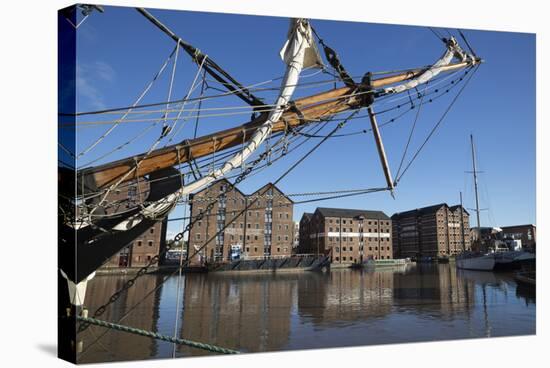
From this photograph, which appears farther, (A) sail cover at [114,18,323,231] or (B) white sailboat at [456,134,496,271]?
(B) white sailboat at [456,134,496,271]

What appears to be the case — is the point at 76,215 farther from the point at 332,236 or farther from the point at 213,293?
the point at 332,236

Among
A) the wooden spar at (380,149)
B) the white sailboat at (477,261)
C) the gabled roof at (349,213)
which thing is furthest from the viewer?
the gabled roof at (349,213)

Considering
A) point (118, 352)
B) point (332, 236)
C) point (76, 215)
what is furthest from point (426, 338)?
point (332, 236)

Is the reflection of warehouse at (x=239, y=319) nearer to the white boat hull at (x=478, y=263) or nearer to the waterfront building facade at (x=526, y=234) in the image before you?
the waterfront building facade at (x=526, y=234)

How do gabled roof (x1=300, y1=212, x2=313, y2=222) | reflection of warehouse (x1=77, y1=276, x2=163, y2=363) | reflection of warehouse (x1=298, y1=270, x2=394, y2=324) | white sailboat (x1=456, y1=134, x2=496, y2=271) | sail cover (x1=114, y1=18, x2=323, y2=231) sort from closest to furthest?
1. sail cover (x1=114, y1=18, x2=323, y2=231)
2. reflection of warehouse (x1=77, y1=276, x2=163, y2=363)
3. reflection of warehouse (x1=298, y1=270, x2=394, y2=324)
4. white sailboat (x1=456, y1=134, x2=496, y2=271)
5. gabled roof (x1=300, y1=212, x2=313, y2=222)

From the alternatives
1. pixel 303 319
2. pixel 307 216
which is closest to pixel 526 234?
pixel 303 319

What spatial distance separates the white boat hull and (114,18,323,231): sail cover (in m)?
41.5

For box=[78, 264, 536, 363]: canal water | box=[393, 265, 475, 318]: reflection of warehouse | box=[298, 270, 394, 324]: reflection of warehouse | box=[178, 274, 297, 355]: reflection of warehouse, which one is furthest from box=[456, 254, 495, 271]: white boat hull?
box=[178, 274, 297, 355]: reflection of warehouse

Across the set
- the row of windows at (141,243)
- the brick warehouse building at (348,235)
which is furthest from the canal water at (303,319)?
the brick warehouse building at (348,235)

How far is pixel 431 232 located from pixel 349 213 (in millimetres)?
15227

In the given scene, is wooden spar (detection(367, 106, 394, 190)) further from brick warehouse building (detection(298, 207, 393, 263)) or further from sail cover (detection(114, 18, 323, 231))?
brick warehouse building (detection(298, 207, 393, 263))

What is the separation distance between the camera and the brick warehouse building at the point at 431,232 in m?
63.7

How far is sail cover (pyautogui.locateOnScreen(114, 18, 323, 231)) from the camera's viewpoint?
5.62 metres

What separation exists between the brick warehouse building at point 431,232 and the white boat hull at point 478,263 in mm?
15574
